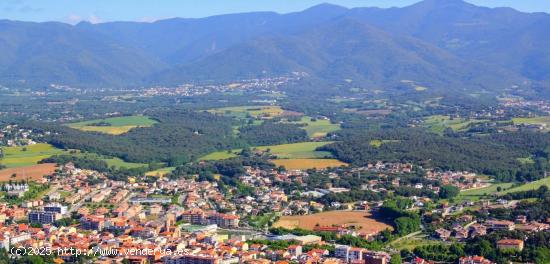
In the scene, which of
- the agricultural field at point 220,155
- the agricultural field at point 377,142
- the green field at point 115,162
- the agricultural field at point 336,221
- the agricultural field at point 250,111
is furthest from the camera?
the agricultural field at point 250,111

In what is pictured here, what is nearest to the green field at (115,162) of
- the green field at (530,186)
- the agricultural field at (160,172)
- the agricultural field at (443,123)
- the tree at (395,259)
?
the agricultural field at (160,172)

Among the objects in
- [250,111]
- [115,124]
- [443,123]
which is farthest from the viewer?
[250,111]

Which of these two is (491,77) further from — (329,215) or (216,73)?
(329,215)

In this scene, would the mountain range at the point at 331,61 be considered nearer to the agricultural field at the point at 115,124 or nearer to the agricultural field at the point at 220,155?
the agricultural field at the point at 115,124

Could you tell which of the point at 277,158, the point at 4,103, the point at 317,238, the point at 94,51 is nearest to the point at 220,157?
the point at 277,158

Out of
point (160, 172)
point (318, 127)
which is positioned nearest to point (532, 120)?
point (318, 127)

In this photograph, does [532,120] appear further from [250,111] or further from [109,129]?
[109,129]
